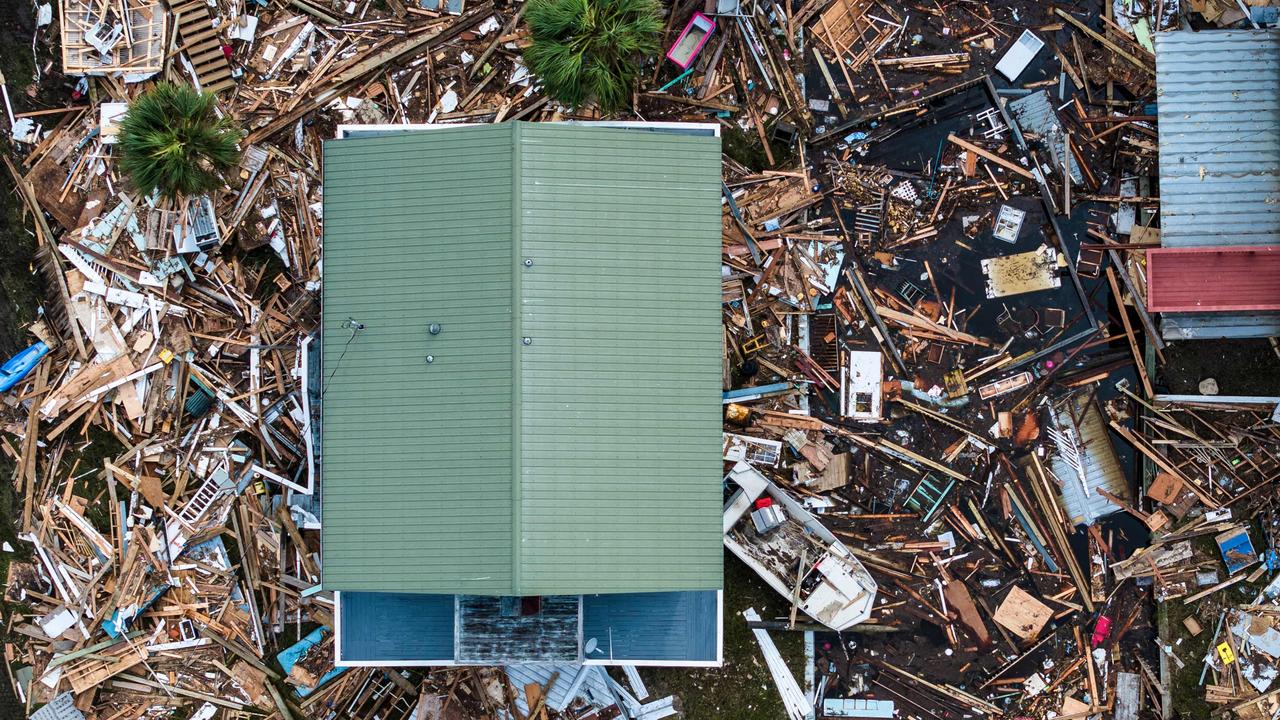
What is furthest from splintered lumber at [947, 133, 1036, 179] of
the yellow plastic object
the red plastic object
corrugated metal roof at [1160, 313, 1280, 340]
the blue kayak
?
the blue kayak

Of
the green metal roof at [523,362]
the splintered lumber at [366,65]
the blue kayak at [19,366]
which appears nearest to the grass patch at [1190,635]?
the green metal roof at [523,362]

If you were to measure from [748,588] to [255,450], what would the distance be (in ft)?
40.9

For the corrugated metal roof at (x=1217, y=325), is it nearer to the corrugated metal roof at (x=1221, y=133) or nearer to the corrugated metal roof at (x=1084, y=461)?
the corrugated metal roof at (x=1221, y=133)

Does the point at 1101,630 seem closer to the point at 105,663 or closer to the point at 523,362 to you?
the point at 523,362

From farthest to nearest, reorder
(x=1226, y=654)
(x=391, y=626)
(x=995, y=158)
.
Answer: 1. (x=995, y=158)
2. (x=1226, y=654)
3. (x=391, y=626)

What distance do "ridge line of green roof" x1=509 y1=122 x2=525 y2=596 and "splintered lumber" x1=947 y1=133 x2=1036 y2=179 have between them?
11217 millimetres

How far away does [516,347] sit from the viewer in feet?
58.5

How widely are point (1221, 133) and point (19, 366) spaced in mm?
29076

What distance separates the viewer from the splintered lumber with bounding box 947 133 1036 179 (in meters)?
22.5

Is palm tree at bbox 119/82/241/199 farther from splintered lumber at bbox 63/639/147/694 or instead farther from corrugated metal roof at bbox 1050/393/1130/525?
corrugated metal roof at bbox 1050/393/1130/525

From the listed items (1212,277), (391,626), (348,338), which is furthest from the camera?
(1212,277)

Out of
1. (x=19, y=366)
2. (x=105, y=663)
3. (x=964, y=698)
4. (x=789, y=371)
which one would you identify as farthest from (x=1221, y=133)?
(x=105, y=663)

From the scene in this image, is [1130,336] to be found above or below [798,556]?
above

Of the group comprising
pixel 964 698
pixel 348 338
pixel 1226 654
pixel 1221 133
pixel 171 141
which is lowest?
pixel 964 698
